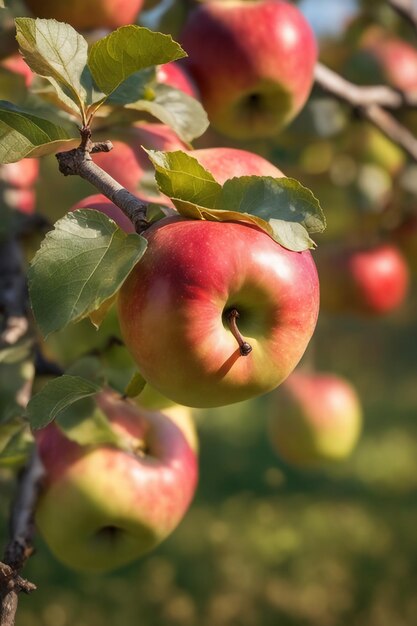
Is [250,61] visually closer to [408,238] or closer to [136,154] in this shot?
[136,154]

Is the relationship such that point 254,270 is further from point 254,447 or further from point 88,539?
point 254,447

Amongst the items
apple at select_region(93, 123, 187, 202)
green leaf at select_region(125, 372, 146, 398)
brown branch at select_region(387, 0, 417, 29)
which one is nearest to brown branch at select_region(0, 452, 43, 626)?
green leaf at select_region(125, 372, 146, 398)

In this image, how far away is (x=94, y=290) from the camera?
0.46 meters

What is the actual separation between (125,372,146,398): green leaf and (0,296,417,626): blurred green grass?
1.49 meters

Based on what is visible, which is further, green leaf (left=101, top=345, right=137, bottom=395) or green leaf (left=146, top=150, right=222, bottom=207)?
green leaf (left=101, top=345, right=137, bottom=395)

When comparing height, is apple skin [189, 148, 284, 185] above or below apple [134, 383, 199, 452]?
above

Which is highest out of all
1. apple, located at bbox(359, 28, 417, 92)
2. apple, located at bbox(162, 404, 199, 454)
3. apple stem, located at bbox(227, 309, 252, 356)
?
apple stem, located at bbox(227, 309, 252, 356)

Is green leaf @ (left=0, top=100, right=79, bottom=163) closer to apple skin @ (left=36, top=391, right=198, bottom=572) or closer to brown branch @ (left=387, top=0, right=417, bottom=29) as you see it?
apple skin @ (left=36, top=391, right=198, bottom=572)

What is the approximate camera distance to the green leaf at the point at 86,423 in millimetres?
715

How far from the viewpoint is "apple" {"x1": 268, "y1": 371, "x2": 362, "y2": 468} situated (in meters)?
1.59

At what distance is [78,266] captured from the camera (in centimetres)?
48

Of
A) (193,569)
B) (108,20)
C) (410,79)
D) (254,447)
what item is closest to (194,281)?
(108,20)

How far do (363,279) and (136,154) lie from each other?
806 millimetres

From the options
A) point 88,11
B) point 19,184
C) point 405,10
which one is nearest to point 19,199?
point 19,184
